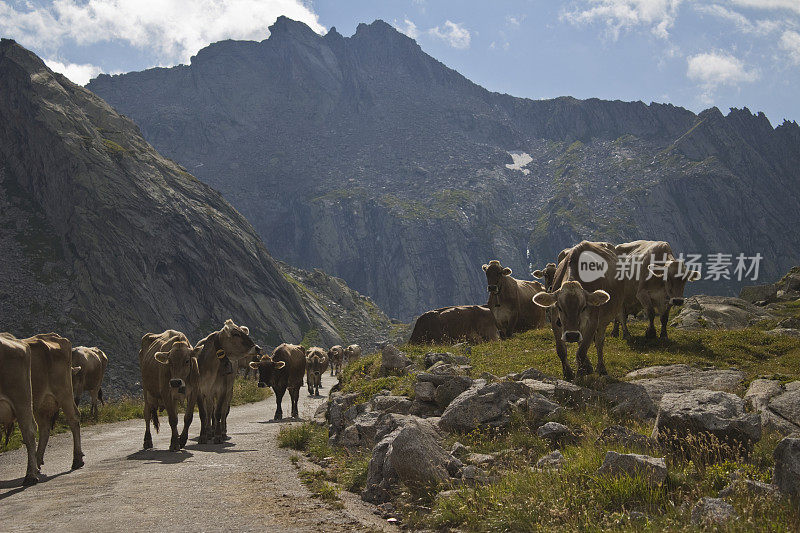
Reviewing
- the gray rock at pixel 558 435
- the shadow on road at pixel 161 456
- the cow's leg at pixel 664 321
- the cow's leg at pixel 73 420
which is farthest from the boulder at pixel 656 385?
the cow's leg at pixel 73 420

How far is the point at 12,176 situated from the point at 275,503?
135 m

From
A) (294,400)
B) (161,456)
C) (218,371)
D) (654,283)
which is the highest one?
(654,283)

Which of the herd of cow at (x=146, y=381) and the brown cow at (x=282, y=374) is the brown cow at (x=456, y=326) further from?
the herd of cow at (x=146, y=381)

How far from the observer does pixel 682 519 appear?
678 centimetres

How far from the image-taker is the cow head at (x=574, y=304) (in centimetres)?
1424

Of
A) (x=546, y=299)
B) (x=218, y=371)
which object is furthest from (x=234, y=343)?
(x=546, y=299)

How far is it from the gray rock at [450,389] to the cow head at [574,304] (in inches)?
105

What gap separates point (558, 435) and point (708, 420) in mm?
2682

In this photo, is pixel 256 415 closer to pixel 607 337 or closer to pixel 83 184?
pixel 607 337

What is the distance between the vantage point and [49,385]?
1326 cm

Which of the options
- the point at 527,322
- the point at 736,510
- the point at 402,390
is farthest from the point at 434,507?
the point at 527,322

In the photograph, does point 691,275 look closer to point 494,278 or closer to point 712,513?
point 494,278

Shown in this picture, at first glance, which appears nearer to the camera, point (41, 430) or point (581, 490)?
point (581, 490)

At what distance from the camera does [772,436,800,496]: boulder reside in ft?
21.8
